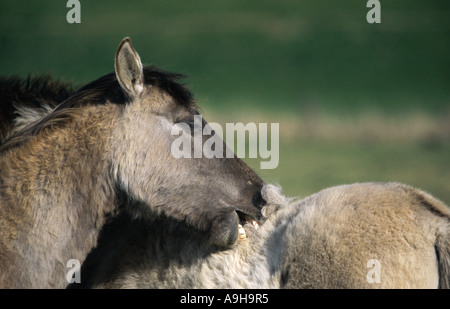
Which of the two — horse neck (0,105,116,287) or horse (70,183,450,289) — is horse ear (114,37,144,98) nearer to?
horse neck (0,105,116,287)

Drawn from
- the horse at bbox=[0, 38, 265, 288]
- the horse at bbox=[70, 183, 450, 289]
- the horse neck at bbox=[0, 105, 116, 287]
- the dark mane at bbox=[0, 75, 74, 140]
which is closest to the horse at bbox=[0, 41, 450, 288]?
the horse at bbox=[70, 183, 450, 289]

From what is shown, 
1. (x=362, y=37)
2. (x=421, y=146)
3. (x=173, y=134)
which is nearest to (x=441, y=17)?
(x=362, y=37)

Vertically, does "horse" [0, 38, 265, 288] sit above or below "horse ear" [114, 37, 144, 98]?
below

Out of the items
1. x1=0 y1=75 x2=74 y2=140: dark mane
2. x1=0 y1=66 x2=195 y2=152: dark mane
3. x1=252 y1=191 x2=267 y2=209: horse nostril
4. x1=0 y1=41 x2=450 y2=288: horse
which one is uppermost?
x1=0 y1=75 x2=74 y2=140: dark mane

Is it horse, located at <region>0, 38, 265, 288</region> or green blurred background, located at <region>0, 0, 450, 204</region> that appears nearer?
horse, located at <region>0, 38, 265, 288</region>

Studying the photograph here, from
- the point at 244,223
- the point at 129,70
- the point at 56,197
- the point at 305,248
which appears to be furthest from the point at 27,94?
the point at 305,248

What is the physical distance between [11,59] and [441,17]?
30.8 m

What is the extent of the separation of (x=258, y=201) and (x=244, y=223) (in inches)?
8.8

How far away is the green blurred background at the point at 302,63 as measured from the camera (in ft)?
62.6

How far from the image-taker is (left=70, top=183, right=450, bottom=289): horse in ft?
13.1

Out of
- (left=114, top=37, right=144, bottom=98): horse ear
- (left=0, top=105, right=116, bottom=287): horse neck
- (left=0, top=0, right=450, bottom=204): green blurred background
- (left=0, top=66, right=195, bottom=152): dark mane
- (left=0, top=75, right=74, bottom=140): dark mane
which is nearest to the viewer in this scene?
(left=0, top=105, right=116, bottom=287): horse neck

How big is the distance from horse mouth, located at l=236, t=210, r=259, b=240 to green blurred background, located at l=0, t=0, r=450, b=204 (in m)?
7.89

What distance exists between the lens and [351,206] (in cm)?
431
